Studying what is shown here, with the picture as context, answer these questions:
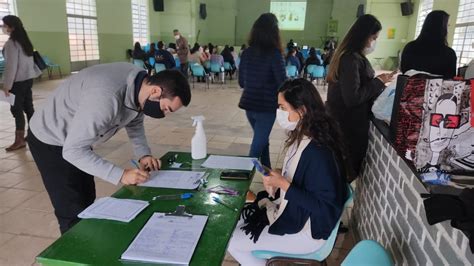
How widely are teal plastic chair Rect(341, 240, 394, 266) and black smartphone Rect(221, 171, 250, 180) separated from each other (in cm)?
61

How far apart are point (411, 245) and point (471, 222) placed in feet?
1.86

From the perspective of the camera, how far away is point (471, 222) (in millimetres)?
725

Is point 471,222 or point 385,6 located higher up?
point 385,6

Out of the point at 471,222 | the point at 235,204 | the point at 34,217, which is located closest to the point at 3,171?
the point at 34,217

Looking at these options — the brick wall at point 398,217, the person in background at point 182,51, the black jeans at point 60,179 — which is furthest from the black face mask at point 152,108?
the person in background at point 182,51

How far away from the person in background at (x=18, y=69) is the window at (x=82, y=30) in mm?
6877

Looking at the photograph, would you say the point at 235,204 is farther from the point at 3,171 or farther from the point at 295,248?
the point at 3,171

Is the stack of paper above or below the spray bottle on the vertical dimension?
below

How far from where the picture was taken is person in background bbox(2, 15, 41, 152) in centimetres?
351

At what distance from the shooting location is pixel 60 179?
153 centimetres

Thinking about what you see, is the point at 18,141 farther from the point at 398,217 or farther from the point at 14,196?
the point at 398,217

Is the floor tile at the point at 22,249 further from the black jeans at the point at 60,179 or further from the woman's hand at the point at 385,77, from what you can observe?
the woman's hand at the point at 385,77

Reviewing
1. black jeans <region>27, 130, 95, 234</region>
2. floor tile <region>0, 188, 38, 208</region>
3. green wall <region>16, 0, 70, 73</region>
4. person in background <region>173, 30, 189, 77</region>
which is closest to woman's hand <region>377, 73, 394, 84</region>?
black jeans <region>27, 130, 95, 234</region>

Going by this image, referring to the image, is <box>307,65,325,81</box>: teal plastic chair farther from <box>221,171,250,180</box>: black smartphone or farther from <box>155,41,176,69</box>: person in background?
<box>221,171,250,180</box>: black smartphone
